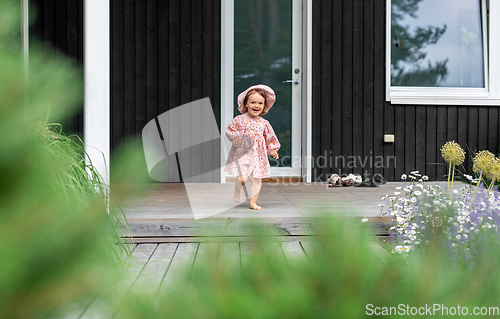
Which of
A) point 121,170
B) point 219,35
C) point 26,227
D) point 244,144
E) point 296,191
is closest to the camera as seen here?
point 26,227

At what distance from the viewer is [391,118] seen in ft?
14.3

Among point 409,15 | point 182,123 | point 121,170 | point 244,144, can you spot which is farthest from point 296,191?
point 121,170

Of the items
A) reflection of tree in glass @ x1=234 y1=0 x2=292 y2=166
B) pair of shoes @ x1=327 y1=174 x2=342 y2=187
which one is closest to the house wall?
pair of shoes @ x1=327 y1=174 x2=342 y2=187

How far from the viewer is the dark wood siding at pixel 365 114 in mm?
4316

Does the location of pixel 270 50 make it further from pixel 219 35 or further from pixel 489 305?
pixel 489 305

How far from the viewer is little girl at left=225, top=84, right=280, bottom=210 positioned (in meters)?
3.04

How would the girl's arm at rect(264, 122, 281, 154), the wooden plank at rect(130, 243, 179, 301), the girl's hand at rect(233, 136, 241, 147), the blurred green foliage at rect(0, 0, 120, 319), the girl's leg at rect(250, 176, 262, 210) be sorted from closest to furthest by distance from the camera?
the blurred green foliage at rect(0, 0, 120, 319)
the wooden plank at rect(130, 243, 179, 301)
the girl's leg at rect(250, 176, 262, 210)
the girl's hand at rect(233, 136, 241, 147)
the girl's arm at rect(264, 122, 281, 154)

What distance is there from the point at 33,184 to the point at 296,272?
0.18 meters

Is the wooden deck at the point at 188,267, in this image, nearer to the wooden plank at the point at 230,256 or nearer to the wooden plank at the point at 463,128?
the wooden plank at the point at 230,256

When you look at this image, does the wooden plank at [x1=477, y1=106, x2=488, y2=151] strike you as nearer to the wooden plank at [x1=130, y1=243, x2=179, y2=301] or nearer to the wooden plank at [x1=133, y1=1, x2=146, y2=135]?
the wooden plank at [x1=133, y1=1, x2=146, y2=135]

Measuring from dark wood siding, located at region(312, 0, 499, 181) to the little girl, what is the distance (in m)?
1.29

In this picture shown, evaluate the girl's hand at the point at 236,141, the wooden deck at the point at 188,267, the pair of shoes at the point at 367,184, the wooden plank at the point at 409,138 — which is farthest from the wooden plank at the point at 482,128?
the wooden deck at the point at 188,267

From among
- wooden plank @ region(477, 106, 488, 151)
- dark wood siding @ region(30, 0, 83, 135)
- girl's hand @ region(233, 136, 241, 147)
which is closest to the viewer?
girl's hand @ region(233, 136, 241, 147)

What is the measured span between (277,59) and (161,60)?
1193mm
